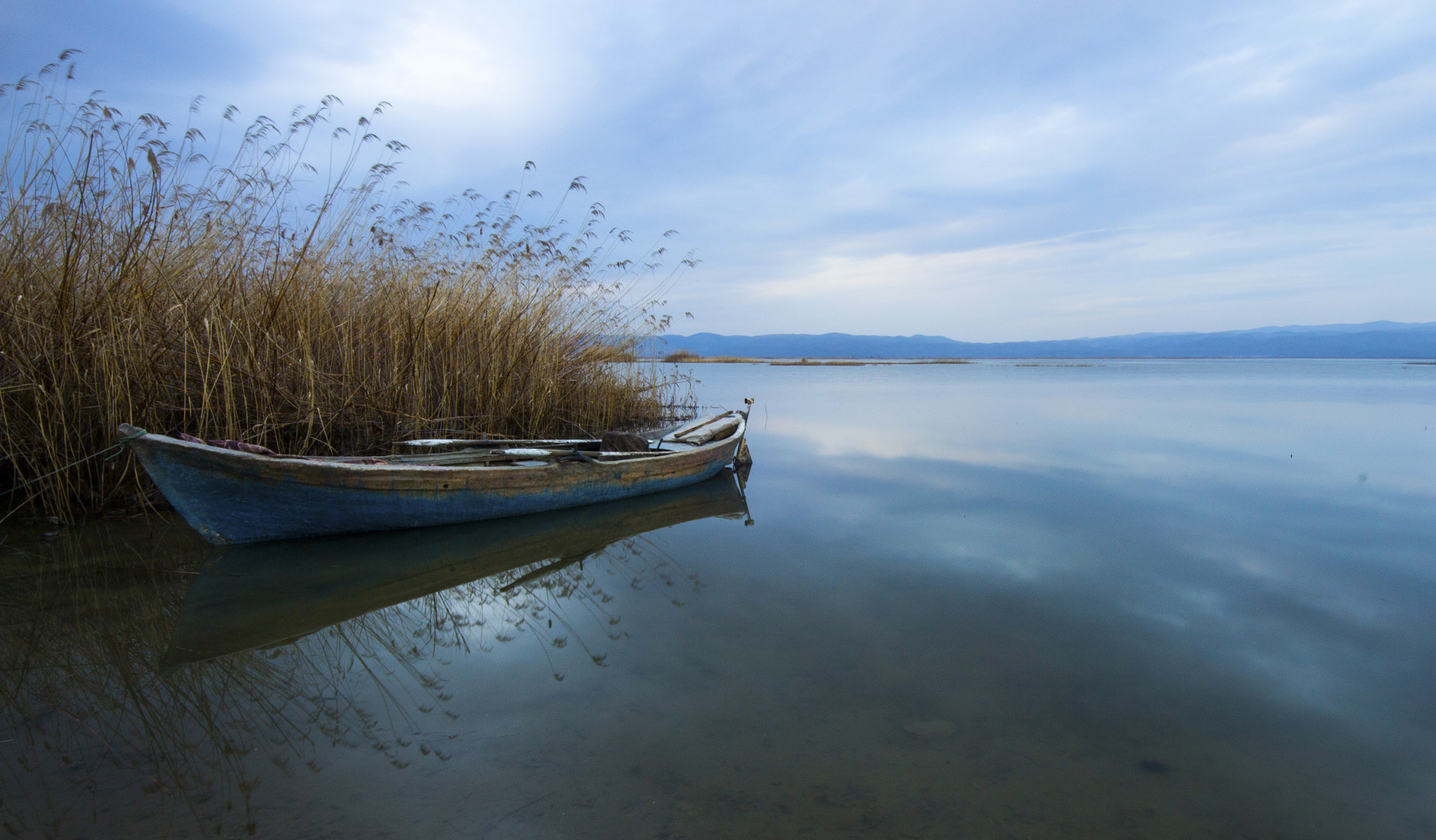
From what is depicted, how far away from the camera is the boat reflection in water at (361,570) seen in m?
2.67

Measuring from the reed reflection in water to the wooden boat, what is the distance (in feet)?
0.48

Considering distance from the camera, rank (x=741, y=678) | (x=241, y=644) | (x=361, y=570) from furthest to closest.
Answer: (x=361, y=570), (x=241, y=644), (x=741, y=678)

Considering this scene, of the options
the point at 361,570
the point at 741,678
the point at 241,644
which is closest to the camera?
the point at 741,678

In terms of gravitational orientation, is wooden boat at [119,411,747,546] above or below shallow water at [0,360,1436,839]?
above

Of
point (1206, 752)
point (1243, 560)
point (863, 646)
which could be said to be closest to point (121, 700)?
point (863, 646)

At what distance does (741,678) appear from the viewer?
7.66 ft

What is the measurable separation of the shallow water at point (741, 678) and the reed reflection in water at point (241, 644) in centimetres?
1

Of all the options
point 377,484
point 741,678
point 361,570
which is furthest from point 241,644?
point 741,678

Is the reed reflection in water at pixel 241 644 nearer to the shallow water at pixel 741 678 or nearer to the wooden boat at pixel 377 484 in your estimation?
the shallow water at pixel 741 678

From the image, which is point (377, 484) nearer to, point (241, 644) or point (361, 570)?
point (361, 570)

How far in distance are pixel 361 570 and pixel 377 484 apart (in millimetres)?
475

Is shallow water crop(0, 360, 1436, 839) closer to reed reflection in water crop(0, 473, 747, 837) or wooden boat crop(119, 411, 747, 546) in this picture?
reed reflection in water crop(0, 473, 747, 837)

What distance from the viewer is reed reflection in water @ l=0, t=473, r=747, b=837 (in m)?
1.71

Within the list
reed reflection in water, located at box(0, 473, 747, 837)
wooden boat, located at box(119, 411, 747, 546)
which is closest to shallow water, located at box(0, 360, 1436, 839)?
reed reflection in water, located at box(0, 473, 747, 837)
